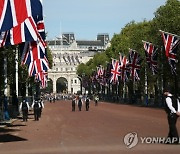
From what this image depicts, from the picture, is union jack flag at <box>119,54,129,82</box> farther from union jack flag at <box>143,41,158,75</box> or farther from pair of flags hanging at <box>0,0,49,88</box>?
pair of flags hanging at <box>0,0,49,88</box>

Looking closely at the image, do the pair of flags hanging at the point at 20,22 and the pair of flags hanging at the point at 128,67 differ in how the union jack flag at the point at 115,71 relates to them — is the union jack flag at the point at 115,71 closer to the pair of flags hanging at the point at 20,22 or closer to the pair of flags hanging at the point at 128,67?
the pair of flags hanging at the point at 128,67

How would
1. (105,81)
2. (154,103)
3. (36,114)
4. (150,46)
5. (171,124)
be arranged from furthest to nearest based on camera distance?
(105,81)
(154,103)
(150,46)
(36,114)
(171,124)

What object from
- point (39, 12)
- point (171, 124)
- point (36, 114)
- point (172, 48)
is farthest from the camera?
point (172, 48)

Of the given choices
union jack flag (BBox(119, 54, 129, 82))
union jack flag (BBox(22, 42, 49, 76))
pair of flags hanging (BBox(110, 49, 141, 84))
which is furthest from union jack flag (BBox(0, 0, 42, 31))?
union jack flag (BBox(119, 54, 129, 82))

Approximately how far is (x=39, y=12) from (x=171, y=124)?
6926mm

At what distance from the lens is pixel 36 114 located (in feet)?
126

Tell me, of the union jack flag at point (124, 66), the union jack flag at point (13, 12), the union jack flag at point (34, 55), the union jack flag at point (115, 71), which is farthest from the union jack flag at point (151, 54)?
the union jack flag at point (13, 12)

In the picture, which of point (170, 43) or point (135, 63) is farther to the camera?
point (135, 63)

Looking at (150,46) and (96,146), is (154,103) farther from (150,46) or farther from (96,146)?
(96,146)

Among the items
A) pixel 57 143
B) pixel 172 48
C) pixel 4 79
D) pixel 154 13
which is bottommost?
pixel 57 143

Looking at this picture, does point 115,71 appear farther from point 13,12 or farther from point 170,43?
point 13,12

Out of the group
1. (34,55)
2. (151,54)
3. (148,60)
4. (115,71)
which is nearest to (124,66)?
(115,71)

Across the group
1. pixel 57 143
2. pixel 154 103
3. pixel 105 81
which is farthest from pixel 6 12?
pixel 105 81

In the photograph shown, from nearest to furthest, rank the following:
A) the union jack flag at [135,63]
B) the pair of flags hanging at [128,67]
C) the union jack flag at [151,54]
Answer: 1. the union jack flag at [151,54]
2. the union jack flag at [135,63]
3. the pair of flags hanging at [128,67]
